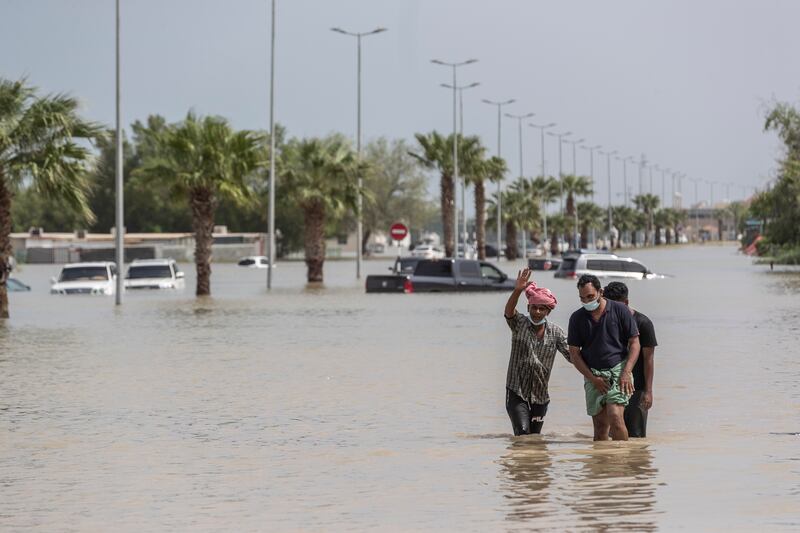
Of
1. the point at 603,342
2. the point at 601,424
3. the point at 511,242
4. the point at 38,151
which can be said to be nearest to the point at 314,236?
the point at 38,151

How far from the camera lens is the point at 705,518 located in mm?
10008

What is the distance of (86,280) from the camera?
172ft

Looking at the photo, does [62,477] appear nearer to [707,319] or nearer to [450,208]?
[707,319]

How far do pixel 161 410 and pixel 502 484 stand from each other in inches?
263

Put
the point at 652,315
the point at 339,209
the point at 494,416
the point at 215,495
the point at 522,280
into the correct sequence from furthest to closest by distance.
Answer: the point at 339,209 → the point at 652,315 → the point at 494,416 → the point at 522,280 → the point at 215,495

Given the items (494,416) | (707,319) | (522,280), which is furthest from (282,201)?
(522,280)

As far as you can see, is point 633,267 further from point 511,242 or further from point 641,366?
point 511,242

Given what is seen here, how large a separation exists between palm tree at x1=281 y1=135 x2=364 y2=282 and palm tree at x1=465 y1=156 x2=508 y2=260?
3916 centimetres

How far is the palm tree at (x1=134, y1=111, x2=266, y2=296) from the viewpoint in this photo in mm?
53500

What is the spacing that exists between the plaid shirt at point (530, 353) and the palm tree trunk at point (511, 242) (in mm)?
114726

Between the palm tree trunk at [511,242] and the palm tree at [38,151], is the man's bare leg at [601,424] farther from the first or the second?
the palm tree trunk at [511,242]

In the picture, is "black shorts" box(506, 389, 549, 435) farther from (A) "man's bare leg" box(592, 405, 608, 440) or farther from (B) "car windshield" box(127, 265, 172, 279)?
(B) "car windshield" box(127, 265, 172, 279)

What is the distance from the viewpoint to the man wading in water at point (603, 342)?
1198 cm

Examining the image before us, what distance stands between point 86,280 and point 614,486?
140 ft
